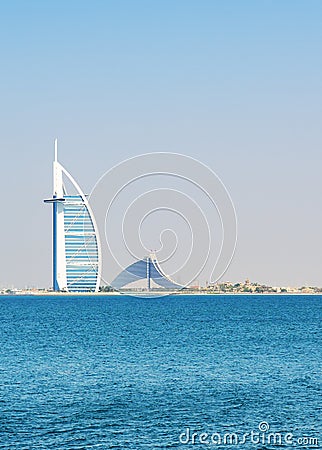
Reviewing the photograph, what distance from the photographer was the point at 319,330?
10212 cm

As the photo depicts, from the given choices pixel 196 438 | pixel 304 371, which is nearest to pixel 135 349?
pixel 304 371

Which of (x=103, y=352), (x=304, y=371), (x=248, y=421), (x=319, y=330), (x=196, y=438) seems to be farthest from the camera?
(x=319, y=330)

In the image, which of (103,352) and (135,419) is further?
(103,352)

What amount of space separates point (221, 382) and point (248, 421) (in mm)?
11355

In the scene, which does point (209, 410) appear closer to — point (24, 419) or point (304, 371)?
point (24, 419)

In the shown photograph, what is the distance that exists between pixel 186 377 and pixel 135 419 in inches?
543

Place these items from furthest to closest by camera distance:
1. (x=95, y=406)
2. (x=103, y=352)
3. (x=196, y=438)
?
1. (x=103, y=352)
2. (x=95, y=406)
3. (x=196, y=438)

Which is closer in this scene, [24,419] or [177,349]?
[24,419]

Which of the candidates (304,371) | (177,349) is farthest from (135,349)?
(304,371)

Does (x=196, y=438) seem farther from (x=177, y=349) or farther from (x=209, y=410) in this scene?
(x=177, y=349)

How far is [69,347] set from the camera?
247 feet

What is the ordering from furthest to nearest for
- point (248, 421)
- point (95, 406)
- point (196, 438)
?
point (95, 406) < point (248, 421) < point (196, 438)

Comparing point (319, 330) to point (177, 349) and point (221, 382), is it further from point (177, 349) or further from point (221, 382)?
point (221, 382)

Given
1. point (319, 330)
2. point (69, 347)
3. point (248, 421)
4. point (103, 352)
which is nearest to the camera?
point (248, 421)
